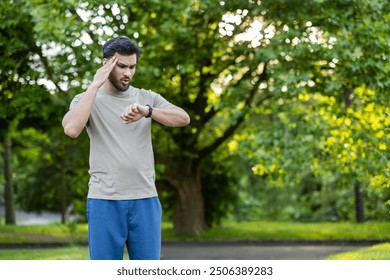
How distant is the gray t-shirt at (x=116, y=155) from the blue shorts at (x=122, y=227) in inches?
1.9

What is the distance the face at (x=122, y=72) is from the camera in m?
3.78

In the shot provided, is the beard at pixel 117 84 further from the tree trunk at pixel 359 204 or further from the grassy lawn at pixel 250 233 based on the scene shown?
the tree trunk at pixel 359 204

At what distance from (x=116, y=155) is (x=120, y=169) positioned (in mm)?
79

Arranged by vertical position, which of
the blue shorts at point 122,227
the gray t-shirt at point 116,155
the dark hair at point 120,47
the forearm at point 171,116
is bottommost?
the blue shorts at point 122,227

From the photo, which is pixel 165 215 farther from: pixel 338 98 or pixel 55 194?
pixel 338 98

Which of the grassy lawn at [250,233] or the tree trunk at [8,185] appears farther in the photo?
the tree trunk at [8,185]

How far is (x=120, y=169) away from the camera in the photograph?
376cm

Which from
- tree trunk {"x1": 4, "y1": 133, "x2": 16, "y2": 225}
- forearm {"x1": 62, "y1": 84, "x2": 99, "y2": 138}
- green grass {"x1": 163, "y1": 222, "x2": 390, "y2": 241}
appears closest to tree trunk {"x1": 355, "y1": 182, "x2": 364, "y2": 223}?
green grass {"x1": 163, "y1": 222, "x2": 390, "y2": 241}

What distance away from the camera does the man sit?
3738 mm

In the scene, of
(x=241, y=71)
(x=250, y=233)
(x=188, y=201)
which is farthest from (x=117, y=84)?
(x=250, y=233)

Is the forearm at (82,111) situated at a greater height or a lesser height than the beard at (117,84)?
lesser

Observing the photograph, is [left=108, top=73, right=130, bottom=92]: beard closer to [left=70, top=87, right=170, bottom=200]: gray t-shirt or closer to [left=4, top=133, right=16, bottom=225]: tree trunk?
[left=70, top=87, right=170, bottom=200]: gray t-shirt

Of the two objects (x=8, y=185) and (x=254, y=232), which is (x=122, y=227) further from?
(x=8, y=185)

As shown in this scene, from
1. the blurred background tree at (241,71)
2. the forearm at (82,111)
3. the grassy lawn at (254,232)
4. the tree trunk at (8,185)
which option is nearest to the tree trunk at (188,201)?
the blurred background tree at (241,71)
